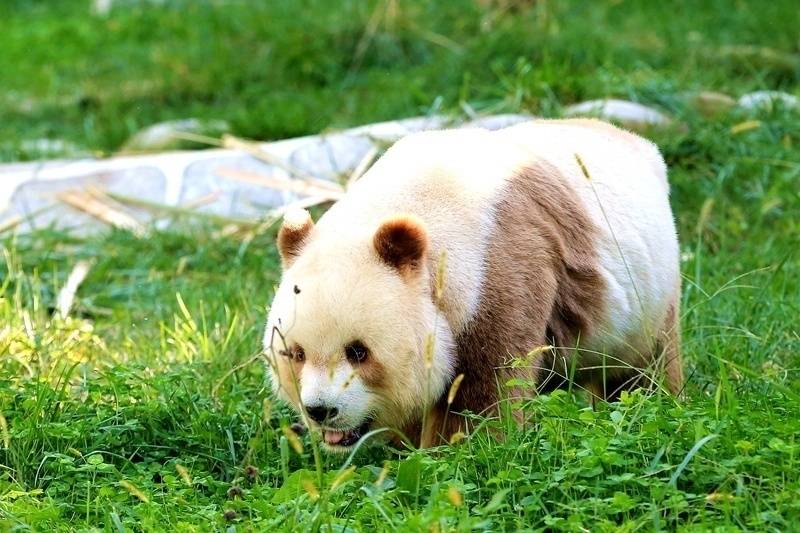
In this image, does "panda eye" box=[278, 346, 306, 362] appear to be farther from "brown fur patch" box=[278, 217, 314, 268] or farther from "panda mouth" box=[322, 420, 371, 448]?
"brown fur patch" box=[278, 217, 314, 268]

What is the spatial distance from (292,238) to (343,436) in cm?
67

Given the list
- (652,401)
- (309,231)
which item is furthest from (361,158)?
(652,401)

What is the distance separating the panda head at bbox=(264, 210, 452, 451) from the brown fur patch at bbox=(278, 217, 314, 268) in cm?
20

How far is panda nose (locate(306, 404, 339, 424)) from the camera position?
3.86 metres

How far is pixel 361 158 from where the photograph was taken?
7703 millimetres

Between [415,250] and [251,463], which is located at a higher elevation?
[415,250]

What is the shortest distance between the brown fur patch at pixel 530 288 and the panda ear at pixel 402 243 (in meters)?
0.25

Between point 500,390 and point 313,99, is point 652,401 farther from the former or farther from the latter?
point 313,99

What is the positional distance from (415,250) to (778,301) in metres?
2.18

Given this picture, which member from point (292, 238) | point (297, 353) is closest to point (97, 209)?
point (292, 238)

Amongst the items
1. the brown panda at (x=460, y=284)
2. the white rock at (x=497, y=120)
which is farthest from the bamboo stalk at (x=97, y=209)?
the brown panda at (x=460, y=284)

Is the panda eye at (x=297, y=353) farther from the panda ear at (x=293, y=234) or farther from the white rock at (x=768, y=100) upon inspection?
the white rock at (x=768, y=100)

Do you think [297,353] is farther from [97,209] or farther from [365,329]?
[97,209]

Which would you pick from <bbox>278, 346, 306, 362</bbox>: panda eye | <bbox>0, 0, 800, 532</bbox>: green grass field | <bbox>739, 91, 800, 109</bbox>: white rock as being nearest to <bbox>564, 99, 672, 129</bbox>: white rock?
<bbox>0, 0, 800, 532</bbox>: green grass field
